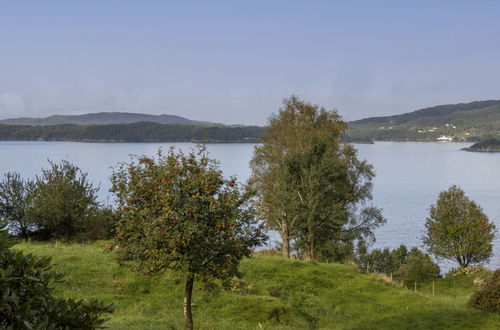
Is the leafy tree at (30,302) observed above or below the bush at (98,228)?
above

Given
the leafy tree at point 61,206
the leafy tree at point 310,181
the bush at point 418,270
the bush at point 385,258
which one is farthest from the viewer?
the bush at point 385,258

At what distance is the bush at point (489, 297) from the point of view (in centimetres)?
2819

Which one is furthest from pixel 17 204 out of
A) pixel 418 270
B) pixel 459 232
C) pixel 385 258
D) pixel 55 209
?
pixel 385 258

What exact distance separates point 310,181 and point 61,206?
2559 centimetres

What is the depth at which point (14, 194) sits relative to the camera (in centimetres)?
4312

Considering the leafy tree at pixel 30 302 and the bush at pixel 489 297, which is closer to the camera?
the leafy tree at pixel 30 302

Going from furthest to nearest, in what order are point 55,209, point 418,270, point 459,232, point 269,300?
point 418,270, point 459,232, point 55,209, point 269,300

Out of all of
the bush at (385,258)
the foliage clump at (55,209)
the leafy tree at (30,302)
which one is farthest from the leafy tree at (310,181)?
the leafy tree at (30,302)

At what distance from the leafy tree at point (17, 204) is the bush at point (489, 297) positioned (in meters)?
36.2

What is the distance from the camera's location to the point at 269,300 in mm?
25875

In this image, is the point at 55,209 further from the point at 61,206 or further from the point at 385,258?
the point at 385,258

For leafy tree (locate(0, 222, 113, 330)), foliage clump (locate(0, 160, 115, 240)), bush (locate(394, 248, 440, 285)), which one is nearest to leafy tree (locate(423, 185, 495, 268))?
bush (locate(394, 248, 440, 285))

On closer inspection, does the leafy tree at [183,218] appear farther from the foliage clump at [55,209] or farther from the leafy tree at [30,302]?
the foliage clump at [55,209]

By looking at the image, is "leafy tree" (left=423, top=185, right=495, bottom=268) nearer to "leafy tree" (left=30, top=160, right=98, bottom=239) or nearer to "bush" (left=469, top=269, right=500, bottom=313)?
"bush" (left=469, top=269, right=500, bottom=313)
